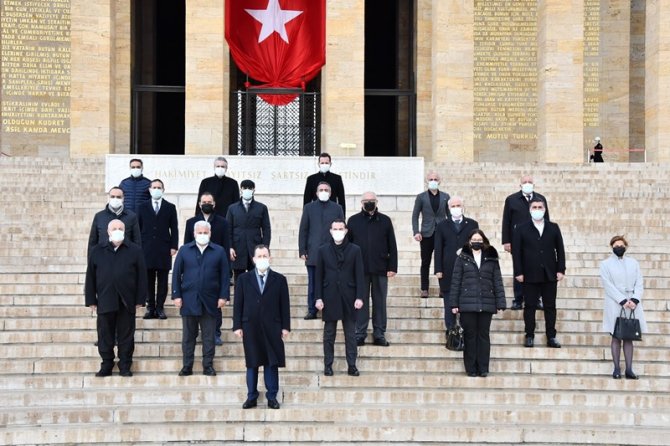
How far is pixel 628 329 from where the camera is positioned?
9.47 m

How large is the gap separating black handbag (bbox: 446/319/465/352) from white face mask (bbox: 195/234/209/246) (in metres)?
2.93

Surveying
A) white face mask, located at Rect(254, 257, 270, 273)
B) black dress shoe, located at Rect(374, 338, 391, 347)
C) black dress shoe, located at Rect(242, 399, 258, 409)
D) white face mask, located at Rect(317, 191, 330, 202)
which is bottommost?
black dress shoe, located at Rect(242, 399, 258, 409)

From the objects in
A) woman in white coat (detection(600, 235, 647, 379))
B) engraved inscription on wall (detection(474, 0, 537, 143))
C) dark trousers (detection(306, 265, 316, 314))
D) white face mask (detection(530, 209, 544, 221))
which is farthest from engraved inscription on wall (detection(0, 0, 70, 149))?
woman in white coat (detection(600, 235, 647, 379))

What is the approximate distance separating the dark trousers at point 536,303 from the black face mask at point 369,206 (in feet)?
6.30

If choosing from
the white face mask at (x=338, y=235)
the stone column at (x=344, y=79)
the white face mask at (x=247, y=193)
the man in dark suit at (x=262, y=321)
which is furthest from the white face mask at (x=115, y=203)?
the stone column at (x=344, y=79)

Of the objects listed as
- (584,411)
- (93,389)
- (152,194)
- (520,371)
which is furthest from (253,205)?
(584,411)

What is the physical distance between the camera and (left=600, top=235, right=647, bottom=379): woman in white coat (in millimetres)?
9578

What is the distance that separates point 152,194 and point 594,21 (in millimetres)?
19192

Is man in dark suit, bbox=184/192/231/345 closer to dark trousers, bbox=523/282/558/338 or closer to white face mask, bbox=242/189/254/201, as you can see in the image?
white face mask, bbox=242/189/254/201

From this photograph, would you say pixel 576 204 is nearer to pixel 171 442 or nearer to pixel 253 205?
pixel 253 205

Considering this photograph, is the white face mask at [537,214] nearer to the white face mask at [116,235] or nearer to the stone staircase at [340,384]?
the stone staircase at [340,384]

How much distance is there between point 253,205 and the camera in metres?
10.9

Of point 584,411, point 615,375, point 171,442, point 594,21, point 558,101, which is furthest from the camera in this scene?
point 594,21

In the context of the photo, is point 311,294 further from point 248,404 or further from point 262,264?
point 248,404
